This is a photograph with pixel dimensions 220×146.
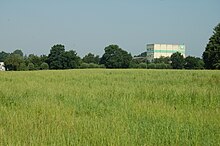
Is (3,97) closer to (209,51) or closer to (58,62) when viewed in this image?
(209,51)

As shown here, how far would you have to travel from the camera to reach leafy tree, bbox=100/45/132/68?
86062 millimetres

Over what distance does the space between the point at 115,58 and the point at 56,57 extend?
1869 centimetres

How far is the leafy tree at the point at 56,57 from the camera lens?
75688 millimetres

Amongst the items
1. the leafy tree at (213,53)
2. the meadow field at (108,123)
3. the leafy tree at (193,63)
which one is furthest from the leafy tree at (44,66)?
the meadow field at (108,123)

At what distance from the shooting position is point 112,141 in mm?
4875

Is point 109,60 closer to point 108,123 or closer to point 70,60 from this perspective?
point 70,60

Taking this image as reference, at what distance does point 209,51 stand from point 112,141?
201 ft

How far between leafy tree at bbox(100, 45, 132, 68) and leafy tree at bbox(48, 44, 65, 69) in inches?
591

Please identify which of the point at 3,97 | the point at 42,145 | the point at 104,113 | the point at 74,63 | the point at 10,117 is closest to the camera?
the point at 42,145

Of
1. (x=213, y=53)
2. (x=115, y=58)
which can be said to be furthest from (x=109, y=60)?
(x=213, y=53)

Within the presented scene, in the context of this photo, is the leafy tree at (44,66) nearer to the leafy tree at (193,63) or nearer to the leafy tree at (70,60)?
the leafy tree at (70,60)

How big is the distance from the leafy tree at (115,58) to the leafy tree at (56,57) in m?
15.0

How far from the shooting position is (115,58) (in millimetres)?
86375

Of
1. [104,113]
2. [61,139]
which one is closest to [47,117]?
[104,113]
